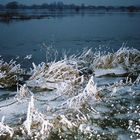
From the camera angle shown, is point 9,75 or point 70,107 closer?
point 70,107

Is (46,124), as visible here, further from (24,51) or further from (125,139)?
(24,51)

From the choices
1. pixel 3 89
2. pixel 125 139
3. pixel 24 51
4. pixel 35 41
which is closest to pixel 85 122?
pixel 125 139

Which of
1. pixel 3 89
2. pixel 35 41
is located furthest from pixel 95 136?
pixel 35 41

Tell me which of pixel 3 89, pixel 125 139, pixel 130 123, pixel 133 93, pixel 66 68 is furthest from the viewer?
pixel 66 68

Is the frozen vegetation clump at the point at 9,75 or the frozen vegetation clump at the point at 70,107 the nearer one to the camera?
the frozen vegetation clump at the point at 70,107

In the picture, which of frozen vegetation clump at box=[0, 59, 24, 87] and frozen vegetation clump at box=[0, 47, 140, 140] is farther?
frozen vegetation clump at box=[0, 59, 24, 87]

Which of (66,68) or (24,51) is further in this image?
(24,51)

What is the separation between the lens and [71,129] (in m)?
4.93

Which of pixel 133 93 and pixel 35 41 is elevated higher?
pixel 133 93

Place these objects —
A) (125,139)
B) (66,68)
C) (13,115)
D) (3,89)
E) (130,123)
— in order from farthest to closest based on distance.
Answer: (66,68), (3,89), (13,115), (130,123), (125,139)

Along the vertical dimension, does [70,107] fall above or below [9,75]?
above

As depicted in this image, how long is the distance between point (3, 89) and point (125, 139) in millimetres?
3223

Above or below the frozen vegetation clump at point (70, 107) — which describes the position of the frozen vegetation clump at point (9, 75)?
below

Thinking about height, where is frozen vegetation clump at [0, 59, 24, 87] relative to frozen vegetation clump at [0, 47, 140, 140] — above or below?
below
